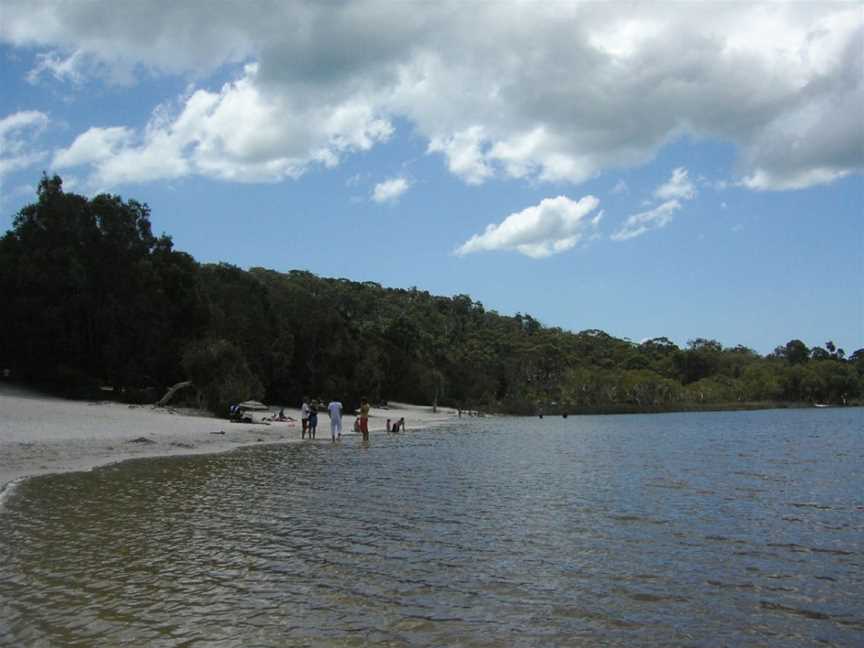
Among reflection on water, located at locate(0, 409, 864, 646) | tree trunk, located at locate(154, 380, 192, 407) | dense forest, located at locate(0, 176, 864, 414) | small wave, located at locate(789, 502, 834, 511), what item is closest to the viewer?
reflection on water, located at locate(0, 409, 864, 646)

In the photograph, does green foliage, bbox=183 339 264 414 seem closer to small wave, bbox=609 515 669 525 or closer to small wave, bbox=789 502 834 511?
small wave, bbox=609 515 669 525

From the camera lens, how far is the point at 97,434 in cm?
3253

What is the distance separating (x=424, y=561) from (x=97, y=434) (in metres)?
25.9

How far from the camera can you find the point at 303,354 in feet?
270

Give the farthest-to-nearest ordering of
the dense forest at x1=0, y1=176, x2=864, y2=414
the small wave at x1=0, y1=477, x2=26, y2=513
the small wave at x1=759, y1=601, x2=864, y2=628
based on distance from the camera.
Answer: the dense forest at x1=0, y1=176, x2=864, y2=414
the small wave at x1=0, y1=477, x2=26, y2=513
the small wave at x1=759, y1=601, x2=864, y2=628

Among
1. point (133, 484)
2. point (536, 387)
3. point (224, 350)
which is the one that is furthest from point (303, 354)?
point (536, 387)

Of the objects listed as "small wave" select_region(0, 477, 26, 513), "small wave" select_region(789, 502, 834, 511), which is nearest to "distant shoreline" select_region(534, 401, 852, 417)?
"small wave" select_region(789, 502, 834, 511)

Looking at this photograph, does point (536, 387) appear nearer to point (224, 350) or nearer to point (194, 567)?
point (224, 350)

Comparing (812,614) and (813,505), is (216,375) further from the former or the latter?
(812,614)

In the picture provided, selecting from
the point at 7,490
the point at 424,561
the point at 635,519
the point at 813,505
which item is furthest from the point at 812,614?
the point at 7,490

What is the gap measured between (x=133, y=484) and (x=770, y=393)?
618 feet

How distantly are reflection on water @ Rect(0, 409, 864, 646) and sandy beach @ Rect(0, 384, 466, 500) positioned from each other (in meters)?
3.68

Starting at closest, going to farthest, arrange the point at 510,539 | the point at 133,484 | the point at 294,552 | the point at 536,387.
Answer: the point at 294,552, the point at 510,539, the point at 133,484, the point at 536,387

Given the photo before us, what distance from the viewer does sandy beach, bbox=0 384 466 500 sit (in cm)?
2386
